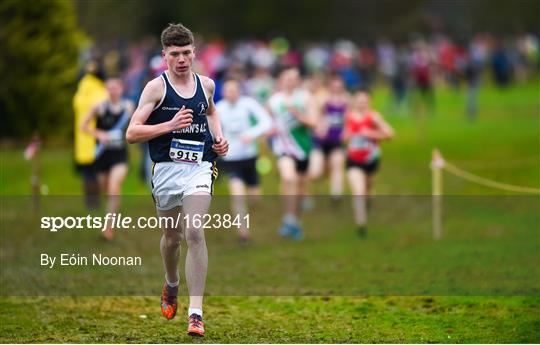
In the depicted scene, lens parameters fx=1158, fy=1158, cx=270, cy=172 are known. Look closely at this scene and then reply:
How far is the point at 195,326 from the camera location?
8.77 m

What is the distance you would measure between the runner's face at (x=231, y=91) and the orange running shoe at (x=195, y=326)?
25.0ft

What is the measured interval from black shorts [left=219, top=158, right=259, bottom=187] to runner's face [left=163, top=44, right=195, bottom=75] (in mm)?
7365

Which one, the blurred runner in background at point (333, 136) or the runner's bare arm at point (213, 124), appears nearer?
the runner's bare arm at point (213, 124)

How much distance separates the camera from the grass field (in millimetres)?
9531

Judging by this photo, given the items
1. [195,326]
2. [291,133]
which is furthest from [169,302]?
[291,133]

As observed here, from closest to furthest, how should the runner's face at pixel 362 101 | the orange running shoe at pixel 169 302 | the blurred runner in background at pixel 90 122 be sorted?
the orange running shoe at pixel 169 302, the runner's face at pixel 362 101, the blurred runner in background at pixel 90 122

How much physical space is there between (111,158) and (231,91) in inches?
75.5

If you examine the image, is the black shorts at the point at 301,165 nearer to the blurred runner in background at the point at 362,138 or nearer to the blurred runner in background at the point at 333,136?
the blurred runner in background at the point at 362,138

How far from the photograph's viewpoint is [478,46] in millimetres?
52906

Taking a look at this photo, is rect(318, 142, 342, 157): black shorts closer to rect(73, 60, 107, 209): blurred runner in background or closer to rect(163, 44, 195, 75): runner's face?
rect(73, 60, 107, 209): blurred runner in background

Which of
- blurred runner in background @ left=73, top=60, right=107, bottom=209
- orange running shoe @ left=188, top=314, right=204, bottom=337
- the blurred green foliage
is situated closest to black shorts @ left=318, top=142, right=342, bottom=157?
blurred runner in background @ left=73, top=60, right=107, bottom=209

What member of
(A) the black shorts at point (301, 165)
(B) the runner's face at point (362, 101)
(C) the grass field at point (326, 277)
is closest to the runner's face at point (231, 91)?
(A) the black shorts at point (301, 165)

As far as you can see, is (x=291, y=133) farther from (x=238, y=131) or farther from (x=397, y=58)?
(x=397, y=58)

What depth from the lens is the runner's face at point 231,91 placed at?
16109 millimetres
